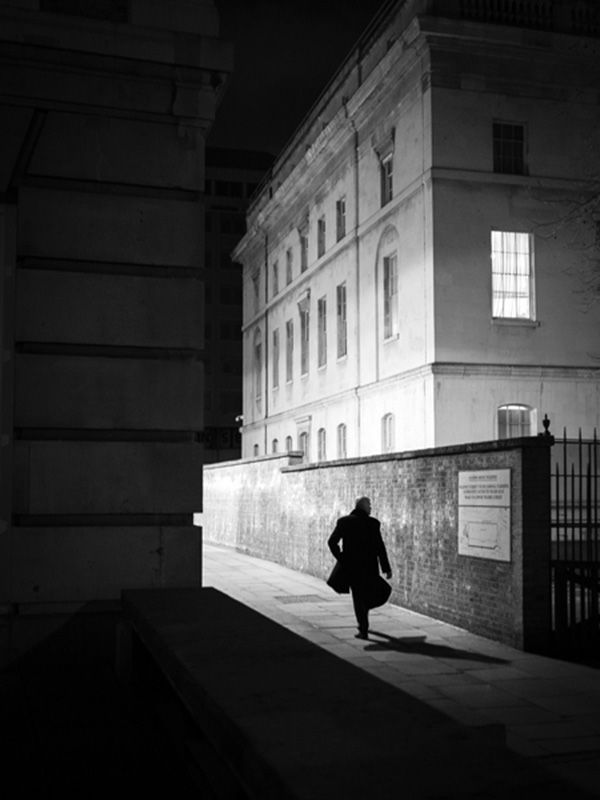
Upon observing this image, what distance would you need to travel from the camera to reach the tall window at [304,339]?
138ft

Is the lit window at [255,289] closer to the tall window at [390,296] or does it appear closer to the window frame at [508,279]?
the tall window at [390,296]

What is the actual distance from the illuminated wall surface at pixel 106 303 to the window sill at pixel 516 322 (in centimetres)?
2116

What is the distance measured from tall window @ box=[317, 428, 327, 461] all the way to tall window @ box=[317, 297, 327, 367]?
2619mm

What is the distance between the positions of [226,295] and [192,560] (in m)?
86.2

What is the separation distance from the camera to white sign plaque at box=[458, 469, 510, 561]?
489 inches

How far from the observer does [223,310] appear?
9294 centimetres

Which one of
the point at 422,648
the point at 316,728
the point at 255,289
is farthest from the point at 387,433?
the point at 316,728

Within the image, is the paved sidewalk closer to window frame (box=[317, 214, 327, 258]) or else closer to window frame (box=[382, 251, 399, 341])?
window frame (box=[382, 251, 399, 341])

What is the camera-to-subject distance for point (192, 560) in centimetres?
840

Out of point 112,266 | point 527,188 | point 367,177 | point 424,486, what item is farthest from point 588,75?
point 112,266

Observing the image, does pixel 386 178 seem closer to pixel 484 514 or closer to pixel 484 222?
pixel 484 222

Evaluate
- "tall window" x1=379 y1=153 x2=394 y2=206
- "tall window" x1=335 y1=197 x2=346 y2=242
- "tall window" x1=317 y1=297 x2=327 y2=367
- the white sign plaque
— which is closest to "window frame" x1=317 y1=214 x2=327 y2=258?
"tall window" x1=317 y1=297 x2=327 y2=367

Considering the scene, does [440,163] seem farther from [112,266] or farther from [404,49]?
[112,266]

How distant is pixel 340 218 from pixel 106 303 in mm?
30400
